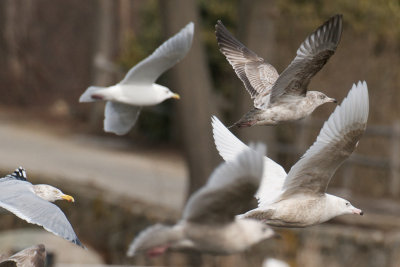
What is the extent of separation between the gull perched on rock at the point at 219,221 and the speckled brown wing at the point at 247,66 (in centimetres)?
126

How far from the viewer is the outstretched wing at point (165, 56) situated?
3867 millimetres

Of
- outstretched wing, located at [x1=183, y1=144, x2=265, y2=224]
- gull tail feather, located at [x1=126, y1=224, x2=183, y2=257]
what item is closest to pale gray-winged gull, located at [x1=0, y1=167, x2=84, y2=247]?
gull tail feather, located at [x1=126, y1=224, x2=183, y2=257]

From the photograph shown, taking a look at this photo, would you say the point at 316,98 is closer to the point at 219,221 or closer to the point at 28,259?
the point at 219,221

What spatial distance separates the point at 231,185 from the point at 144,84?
4.38 feet

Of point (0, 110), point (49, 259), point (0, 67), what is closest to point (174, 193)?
point (49, 259)

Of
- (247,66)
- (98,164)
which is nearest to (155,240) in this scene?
(247,66)

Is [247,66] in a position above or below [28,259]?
above

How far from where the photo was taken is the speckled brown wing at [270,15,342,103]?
363 cm

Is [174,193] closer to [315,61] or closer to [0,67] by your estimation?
[315,61]

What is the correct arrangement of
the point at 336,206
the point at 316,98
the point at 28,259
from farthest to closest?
the point at 316,98
the point at 336,206
the point at 28,259

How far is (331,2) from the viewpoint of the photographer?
11.4 metres

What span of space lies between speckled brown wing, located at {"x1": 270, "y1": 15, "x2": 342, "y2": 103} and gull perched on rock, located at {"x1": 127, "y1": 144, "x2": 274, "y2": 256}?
2.85 ft

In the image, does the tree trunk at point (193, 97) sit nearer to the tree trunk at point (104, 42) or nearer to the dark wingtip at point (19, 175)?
the dark wingtip at point (19, 175)

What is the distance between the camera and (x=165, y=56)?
12.7 ft
